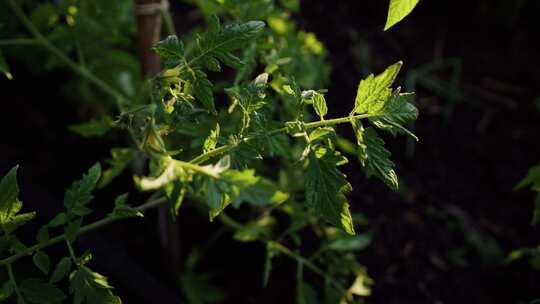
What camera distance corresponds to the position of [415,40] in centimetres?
252

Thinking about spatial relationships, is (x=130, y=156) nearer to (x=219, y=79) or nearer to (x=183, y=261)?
(x=183, y=261)

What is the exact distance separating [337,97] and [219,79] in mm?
467

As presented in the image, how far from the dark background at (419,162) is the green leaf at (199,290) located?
0.17 feet

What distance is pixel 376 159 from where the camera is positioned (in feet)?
2.79

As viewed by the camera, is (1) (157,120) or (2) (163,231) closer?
(1) (157,120)

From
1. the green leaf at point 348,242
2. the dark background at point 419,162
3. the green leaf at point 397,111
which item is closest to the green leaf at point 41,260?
the dark background at point 419,162

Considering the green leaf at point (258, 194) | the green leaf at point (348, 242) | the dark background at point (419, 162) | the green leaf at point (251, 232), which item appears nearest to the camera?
the green leaf at point (258, 194)

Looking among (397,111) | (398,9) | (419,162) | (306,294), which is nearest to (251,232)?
(306,294)

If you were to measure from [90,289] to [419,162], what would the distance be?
57.3 inches

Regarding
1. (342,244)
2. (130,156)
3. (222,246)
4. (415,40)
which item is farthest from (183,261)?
(415,40)

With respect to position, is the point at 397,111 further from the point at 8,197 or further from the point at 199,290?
the point at 199,290

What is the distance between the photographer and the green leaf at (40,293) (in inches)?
36.0

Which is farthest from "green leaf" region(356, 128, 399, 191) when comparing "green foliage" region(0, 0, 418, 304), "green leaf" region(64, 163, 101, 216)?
"green leaf" region(64, 163, 101, 216)

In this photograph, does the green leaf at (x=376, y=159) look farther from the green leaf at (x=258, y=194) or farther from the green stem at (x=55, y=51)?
the green stem at (x=55, y=51)
